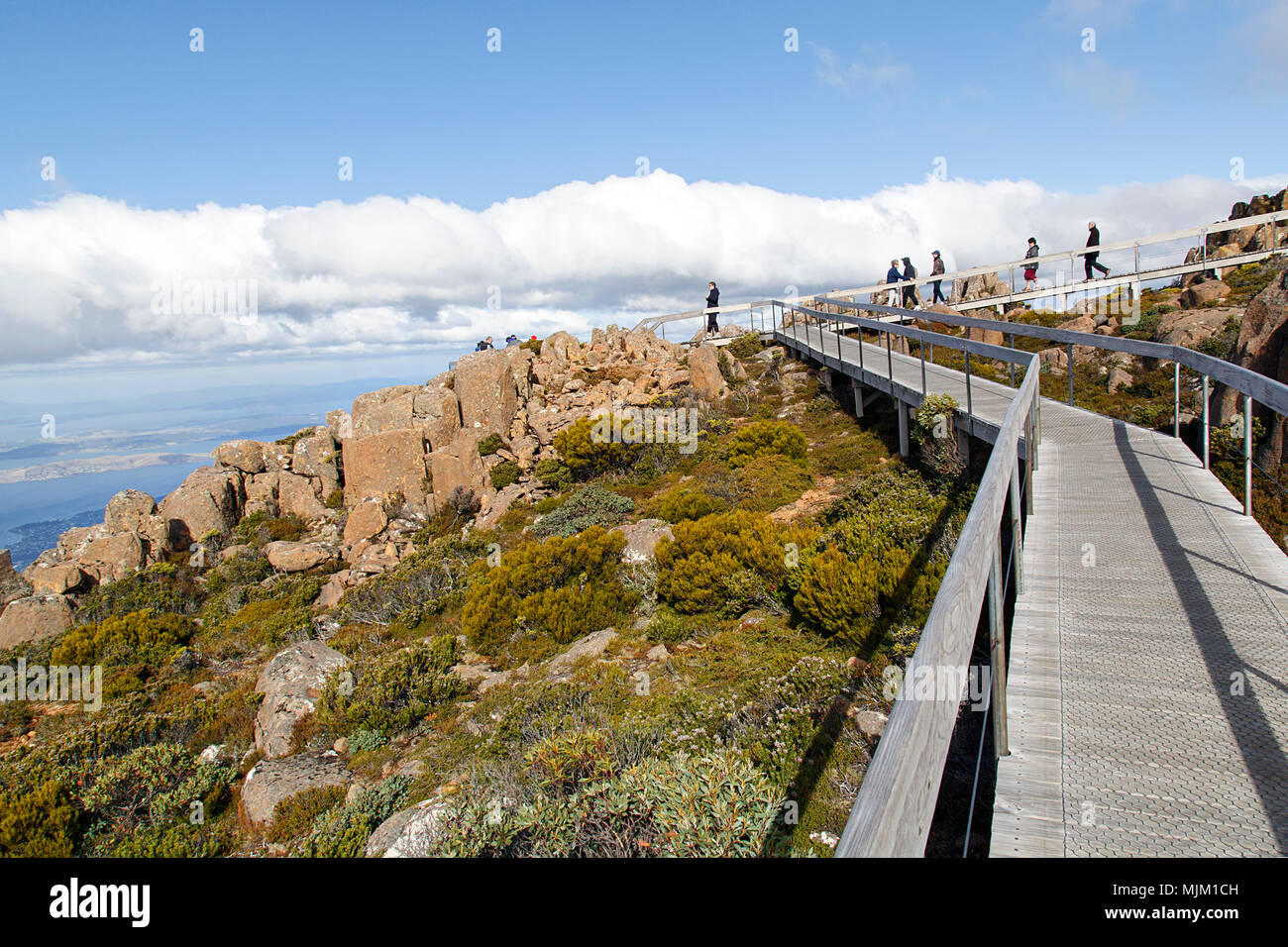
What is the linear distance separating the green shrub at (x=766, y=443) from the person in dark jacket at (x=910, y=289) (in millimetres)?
9253

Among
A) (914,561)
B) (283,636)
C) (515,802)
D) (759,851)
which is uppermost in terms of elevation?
(914,561)

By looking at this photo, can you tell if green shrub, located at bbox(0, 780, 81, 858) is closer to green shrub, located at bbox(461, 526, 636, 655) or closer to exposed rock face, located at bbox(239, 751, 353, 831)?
exposed rock face, located at bbox(239, 751, 353, 831)

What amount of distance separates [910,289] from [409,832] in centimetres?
1977

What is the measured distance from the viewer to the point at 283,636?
37.8 feet

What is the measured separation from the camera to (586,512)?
496 inches

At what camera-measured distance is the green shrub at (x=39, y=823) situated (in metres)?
6.23

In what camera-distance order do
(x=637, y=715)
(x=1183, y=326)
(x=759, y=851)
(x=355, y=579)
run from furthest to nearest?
(x=355, y=579)
(x=1183, y=326)
(x=637, y=715)
(x=759, y=851)

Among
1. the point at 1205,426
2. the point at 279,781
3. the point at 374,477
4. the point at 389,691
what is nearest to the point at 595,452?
the point at 374,477

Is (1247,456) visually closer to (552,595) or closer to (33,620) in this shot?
(552,595)

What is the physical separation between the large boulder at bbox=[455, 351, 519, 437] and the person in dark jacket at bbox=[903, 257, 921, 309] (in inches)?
461

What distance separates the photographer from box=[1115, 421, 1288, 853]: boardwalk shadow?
6.87 ft
